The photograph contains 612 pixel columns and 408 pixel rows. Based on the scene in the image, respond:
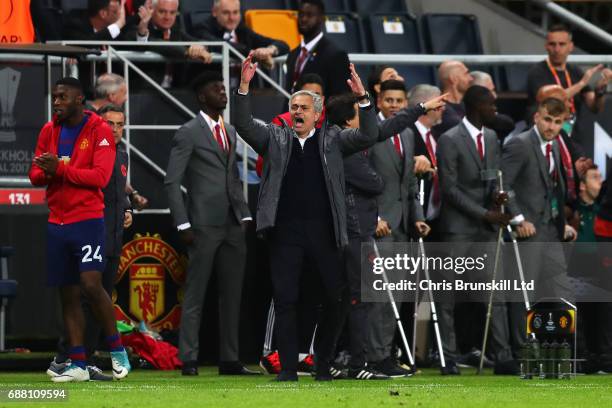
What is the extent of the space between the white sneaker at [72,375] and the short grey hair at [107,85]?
2.88 metres

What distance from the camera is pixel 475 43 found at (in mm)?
20203

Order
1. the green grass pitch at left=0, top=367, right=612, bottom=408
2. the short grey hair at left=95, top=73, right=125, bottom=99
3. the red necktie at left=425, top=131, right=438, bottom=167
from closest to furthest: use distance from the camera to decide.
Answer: the green grass pitch at left=0, top=367, right=612, bottom=408
the short grey hair at left=95, top=73, right=125, bottom=99
the red necktie at left=425, top=131, right=438, bottom=167

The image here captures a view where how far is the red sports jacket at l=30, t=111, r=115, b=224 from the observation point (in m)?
12.6

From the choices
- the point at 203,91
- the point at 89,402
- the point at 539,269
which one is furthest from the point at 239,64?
the point at 89,402

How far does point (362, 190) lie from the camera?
44.5 ft

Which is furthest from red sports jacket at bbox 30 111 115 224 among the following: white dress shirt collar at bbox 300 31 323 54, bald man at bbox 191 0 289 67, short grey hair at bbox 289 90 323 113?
bald man at bbox 191 0 289 67

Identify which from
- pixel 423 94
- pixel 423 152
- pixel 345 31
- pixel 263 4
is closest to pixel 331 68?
pixel 423 94

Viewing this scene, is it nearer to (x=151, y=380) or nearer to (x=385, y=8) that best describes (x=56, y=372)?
(x=151, y=380)

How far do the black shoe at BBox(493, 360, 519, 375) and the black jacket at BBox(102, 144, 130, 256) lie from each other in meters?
3.49

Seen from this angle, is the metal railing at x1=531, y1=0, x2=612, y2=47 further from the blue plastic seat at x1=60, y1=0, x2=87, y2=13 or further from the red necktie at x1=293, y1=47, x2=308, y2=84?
the blue plastic seat at x1=60, y1=0, x2=87, y2=13

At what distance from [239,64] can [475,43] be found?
16.1 feet

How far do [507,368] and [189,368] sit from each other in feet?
9.07

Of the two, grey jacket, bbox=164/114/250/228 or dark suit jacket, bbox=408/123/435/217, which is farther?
dark suit jacket, bbox=408/123/435/217

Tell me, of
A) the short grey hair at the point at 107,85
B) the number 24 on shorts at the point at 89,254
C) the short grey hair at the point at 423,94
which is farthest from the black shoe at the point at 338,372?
the short grey hair at the point at 107,85
